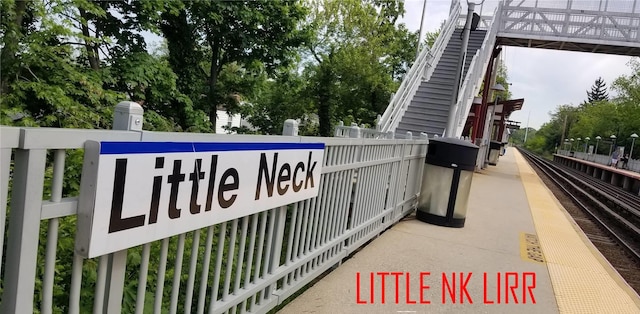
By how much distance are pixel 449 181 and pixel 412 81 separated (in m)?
7.89

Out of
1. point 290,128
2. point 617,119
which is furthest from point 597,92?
point 290,128

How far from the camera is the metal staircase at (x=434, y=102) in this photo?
13.0 metres

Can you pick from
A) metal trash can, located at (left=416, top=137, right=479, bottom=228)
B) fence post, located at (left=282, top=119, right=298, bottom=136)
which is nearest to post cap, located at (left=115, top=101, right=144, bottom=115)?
fence post, located at (left=282, top=119, right=298, bottom=136)

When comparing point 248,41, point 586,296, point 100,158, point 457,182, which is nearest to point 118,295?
point 100,158

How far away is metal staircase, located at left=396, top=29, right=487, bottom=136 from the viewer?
13039mm

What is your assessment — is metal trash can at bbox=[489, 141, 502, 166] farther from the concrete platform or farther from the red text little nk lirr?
the red text little nk lirr

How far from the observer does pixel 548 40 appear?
19.7 m

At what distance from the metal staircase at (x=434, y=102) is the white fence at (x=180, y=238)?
5850 mm

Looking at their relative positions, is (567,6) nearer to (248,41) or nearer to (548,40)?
(548,40)

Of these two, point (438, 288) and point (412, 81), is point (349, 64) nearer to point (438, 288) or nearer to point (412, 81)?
point (412, 81)

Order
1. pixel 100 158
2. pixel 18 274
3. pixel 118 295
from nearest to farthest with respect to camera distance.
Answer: pixel 18 274 < pixel 100 158 < pixel 118 295

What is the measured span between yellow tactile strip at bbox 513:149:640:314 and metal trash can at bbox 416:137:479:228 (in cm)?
134

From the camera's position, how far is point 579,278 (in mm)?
5152

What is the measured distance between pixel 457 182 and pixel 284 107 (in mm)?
18797
